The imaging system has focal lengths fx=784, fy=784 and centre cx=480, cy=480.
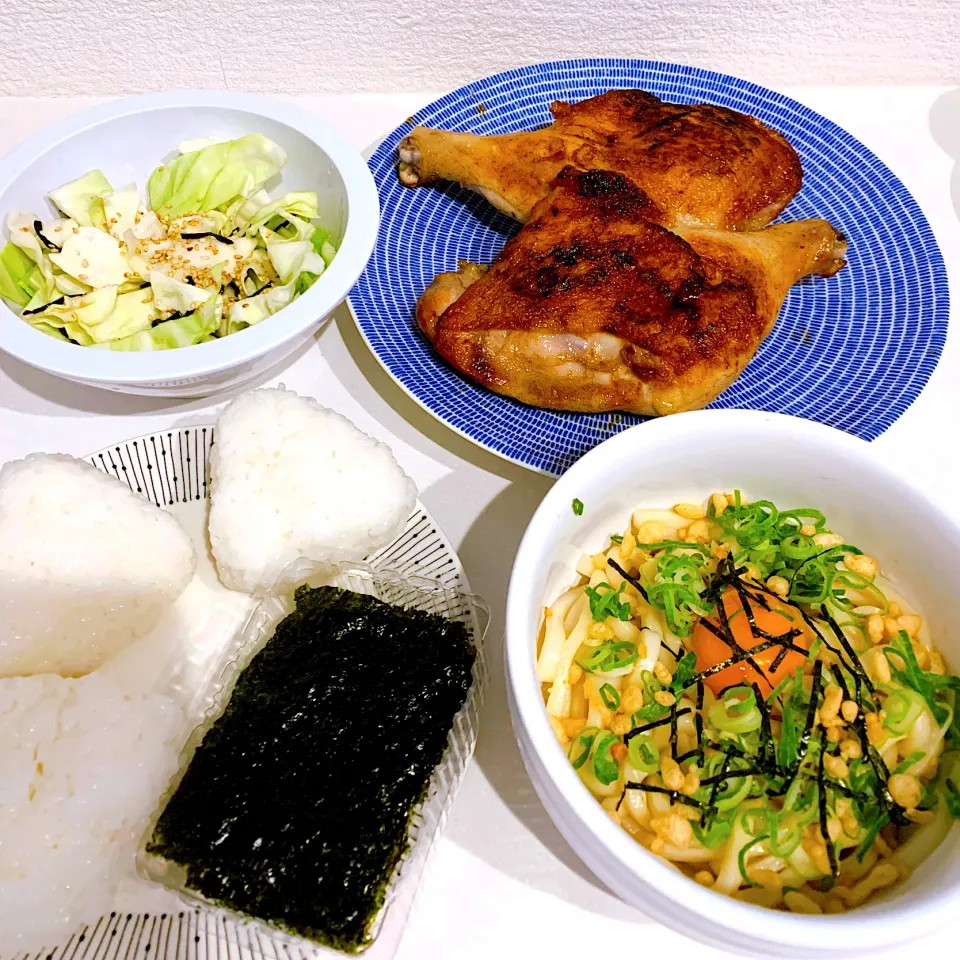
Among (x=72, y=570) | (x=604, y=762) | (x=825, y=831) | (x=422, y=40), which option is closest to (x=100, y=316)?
(x=72, y=570)

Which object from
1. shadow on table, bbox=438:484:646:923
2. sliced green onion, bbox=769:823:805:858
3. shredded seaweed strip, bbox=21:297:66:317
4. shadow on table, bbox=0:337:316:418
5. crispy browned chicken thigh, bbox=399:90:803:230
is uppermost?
crispy browned chicken thigh, bbox=399:90:803:230

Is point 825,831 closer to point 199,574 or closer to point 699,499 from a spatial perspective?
point 699,499

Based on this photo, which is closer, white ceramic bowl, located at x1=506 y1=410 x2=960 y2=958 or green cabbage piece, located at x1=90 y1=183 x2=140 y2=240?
white ceramic bowl, located at x1=506 y1=410 x2=960 y2=958

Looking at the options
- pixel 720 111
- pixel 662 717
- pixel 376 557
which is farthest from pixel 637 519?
pixel 720 111

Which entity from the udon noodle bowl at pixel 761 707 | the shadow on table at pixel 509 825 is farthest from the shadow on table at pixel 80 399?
the udon noodle bowl at pixel 761 707

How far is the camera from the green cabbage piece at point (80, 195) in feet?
4.42

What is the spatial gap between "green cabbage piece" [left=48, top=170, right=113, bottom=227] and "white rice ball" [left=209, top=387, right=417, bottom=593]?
551 millimetres

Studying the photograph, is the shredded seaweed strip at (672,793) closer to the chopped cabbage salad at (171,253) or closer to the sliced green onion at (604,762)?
the sliced green onion at (604,762)

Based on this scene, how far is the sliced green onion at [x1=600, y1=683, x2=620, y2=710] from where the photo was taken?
0.88 m

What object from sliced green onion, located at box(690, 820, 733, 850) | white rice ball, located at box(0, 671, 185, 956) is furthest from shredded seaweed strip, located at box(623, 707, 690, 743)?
white rice ball, located at box(0, 671, 185, 956)

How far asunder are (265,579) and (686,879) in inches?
24.7

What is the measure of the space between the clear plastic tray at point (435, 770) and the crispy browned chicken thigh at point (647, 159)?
76 cm

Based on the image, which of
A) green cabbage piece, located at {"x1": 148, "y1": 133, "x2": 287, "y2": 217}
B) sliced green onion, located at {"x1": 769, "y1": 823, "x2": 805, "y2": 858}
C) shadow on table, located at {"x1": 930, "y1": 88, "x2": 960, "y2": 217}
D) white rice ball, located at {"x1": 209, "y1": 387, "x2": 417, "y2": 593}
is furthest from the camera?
shadow on table, located at {"x1": 930, "y1": 88, "x2": 960, "y2": 217}

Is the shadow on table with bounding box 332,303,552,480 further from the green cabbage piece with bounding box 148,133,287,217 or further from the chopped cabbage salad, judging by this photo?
the green cabbage piece with bounding box 148,133,287,217
